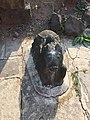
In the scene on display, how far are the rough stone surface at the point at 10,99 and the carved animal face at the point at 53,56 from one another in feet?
2.86

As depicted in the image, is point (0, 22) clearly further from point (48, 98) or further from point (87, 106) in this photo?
point (87, 106)

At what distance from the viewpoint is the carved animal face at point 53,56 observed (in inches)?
152

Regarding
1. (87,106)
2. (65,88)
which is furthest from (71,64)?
(87,106)

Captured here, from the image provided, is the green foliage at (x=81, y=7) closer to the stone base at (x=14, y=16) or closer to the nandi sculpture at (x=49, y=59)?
the stone base at (x=14, y=16)

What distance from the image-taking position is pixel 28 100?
14.3 ft

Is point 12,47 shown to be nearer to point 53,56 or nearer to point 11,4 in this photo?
point 11,4

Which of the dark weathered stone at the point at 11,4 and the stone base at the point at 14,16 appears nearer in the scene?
the dark weathered stone at the point at 11,4

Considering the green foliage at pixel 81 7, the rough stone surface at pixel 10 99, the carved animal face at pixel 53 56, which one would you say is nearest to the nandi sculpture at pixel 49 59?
the carved animal face at pixel 53 56

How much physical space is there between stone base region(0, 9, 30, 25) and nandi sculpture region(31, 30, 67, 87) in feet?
3.85

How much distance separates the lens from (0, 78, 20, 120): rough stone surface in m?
4.18

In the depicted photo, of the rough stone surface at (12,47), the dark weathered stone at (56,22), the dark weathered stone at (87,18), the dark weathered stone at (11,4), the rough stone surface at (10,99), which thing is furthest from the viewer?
the dark weathered stone at (87,18)

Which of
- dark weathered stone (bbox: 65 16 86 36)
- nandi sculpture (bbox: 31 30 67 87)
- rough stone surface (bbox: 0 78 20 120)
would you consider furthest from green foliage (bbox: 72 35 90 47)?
rough stone surface (bbox: 0 78 20 120)

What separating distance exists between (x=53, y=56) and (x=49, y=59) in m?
0.07

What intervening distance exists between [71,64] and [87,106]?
0.89 m
